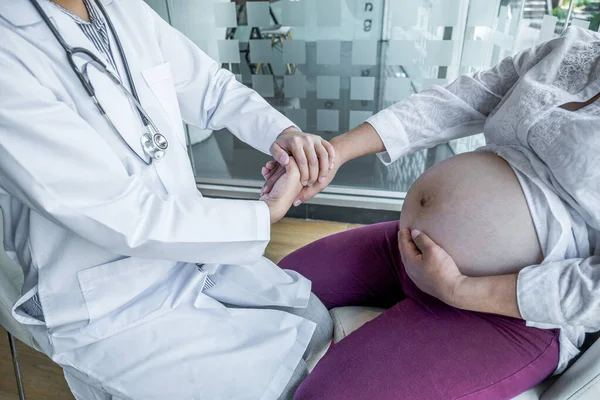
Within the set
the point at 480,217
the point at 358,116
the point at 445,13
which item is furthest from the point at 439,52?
the point at 480,217

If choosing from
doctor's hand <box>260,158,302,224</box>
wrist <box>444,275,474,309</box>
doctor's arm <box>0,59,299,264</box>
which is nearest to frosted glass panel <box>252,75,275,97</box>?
doctor's hand <box>260,158,302,224</box>

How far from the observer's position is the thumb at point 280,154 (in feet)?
3.43

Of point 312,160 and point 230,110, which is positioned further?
point 230,110

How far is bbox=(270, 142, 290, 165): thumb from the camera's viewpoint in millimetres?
1045

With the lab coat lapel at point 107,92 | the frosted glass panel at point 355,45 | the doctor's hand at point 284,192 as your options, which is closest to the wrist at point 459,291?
the doctor's hand at point 284,192

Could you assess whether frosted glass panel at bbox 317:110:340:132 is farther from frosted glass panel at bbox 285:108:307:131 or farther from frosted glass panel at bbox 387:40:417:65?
frosted glass panel at bbox 387:40:417:65

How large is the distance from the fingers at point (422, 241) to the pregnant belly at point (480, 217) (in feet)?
0.06

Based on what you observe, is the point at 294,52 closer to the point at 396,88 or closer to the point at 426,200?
the point at 396,88

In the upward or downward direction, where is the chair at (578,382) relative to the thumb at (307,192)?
downward

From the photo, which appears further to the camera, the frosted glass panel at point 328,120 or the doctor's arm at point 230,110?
the frosted glass panel at point 328,120

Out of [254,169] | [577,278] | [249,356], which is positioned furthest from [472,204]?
[254,169]

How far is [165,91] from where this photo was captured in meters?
0.97

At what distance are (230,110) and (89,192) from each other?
1.79 ft

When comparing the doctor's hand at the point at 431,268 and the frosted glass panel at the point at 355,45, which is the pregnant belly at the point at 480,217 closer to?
the doctor's hand at the point at 431,268
